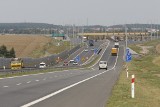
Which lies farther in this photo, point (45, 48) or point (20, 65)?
point (45, 48)

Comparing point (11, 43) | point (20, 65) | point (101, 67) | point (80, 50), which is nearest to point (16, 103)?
point (20, 65)

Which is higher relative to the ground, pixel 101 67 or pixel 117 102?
pixel 117 102

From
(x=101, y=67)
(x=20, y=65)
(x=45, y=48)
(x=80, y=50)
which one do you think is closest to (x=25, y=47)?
(x=45, y=48)

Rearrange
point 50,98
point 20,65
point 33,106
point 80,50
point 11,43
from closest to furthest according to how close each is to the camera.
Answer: point 33,106 < point 50,98 < point 20,65 < point 80,50 < point 11,43

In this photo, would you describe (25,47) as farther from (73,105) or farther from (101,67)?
(73,105)

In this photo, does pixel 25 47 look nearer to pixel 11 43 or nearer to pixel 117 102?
pixel 11 43

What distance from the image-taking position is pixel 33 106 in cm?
1534

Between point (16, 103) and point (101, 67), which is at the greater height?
point (16, 103)

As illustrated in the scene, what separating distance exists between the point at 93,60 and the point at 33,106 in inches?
4167

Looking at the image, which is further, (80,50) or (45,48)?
(45,48)

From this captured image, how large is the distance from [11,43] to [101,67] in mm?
108600

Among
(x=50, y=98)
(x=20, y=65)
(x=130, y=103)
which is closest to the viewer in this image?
(x=130, y=103)

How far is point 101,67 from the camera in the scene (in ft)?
262

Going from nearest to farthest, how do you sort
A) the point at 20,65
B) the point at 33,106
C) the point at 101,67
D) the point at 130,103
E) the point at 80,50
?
the point at 33,106 < the point at 130,103 < the point at 20,65 < the point at 101,67 < the point at 80,50
